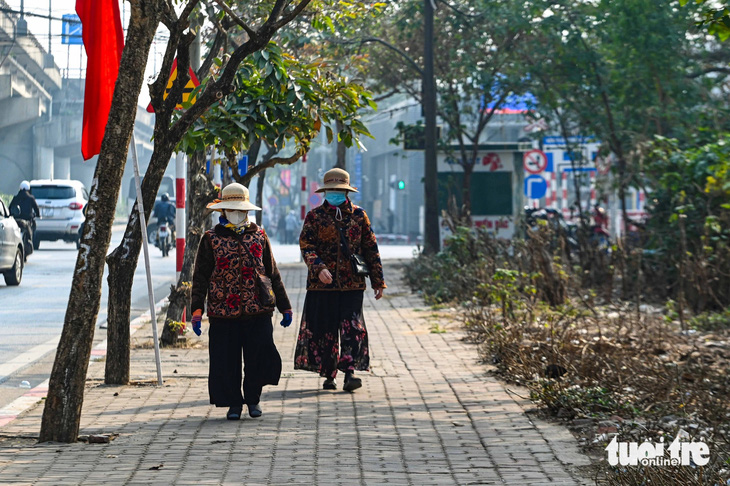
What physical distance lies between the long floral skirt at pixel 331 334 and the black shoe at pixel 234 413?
1392mm

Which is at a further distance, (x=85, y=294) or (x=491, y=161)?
(x=491, y=161)

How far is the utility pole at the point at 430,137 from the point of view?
23797 millimetres

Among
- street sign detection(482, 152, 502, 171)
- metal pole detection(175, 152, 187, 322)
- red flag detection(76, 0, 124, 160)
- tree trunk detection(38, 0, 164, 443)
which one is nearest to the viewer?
tree trunk detection(38, 0, 164, 443)

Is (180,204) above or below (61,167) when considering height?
below

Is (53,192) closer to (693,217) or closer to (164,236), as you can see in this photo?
(164,236)

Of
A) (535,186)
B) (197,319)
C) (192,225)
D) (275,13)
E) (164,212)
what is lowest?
(197,319)

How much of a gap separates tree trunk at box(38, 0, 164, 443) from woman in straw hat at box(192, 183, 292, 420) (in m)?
1.01

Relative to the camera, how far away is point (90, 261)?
268 inches

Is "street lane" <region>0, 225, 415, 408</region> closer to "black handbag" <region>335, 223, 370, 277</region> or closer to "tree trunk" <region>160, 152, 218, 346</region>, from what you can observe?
"tree trunk" <region>160, 152, 218, 346</region>

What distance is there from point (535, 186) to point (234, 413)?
20142 millimetres

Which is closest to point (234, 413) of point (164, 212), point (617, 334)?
point (617, 334)

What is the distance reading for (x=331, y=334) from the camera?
358 inches

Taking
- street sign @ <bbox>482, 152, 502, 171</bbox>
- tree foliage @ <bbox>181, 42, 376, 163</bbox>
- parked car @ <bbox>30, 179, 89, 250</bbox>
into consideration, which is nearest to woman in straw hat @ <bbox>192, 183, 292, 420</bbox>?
tree foliage @ <bbox>181, 42, 376, 163</bbox>

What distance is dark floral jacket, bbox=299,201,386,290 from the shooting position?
29.6 ft
